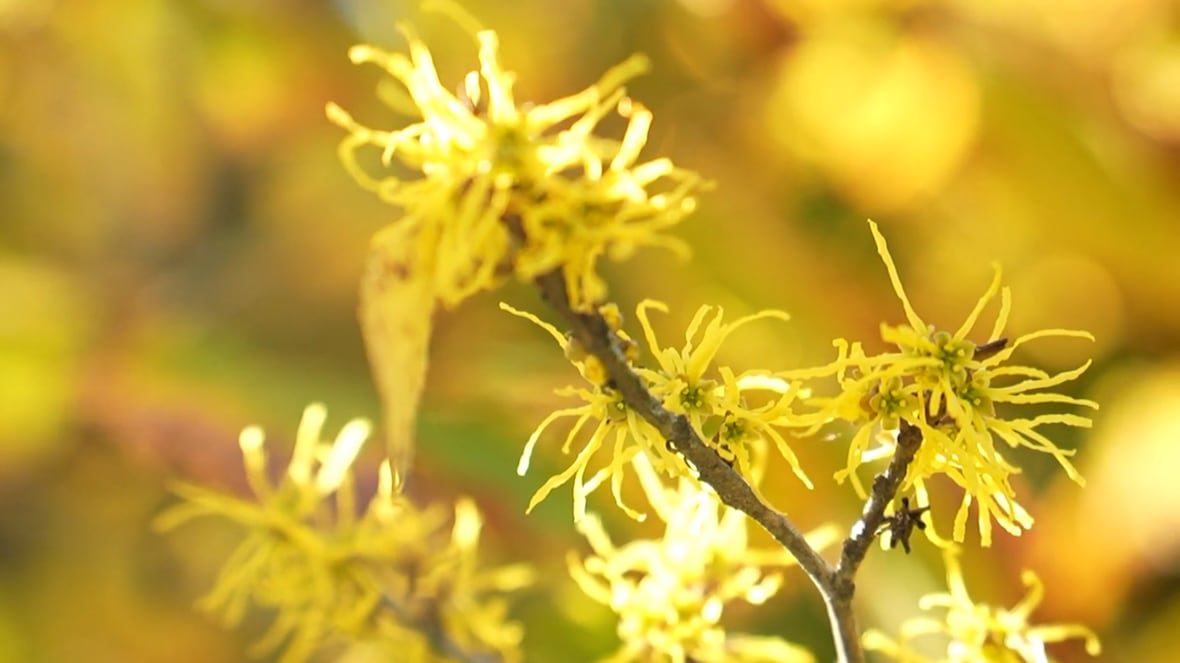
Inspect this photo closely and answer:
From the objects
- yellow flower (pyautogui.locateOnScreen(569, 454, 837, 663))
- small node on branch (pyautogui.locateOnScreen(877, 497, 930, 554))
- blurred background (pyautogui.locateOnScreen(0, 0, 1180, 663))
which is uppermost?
blurred background (pyautogui.locateOnScreen(0, 0, 1180, 663))

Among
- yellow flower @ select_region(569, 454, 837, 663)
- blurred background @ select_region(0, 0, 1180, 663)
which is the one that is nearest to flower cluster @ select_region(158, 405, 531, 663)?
yellow flower @ select_region(569, 454, 837, 663)

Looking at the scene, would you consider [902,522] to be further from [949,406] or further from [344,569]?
[344,569]

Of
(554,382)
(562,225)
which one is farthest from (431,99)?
(554,382)

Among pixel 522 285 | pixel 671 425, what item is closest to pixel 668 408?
pixel 671 425

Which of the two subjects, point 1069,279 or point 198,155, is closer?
point 1069,279

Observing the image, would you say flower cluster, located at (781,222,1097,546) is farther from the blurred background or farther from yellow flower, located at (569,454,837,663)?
the blurred background

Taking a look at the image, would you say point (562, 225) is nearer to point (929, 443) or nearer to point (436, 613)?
point (929, 443)
